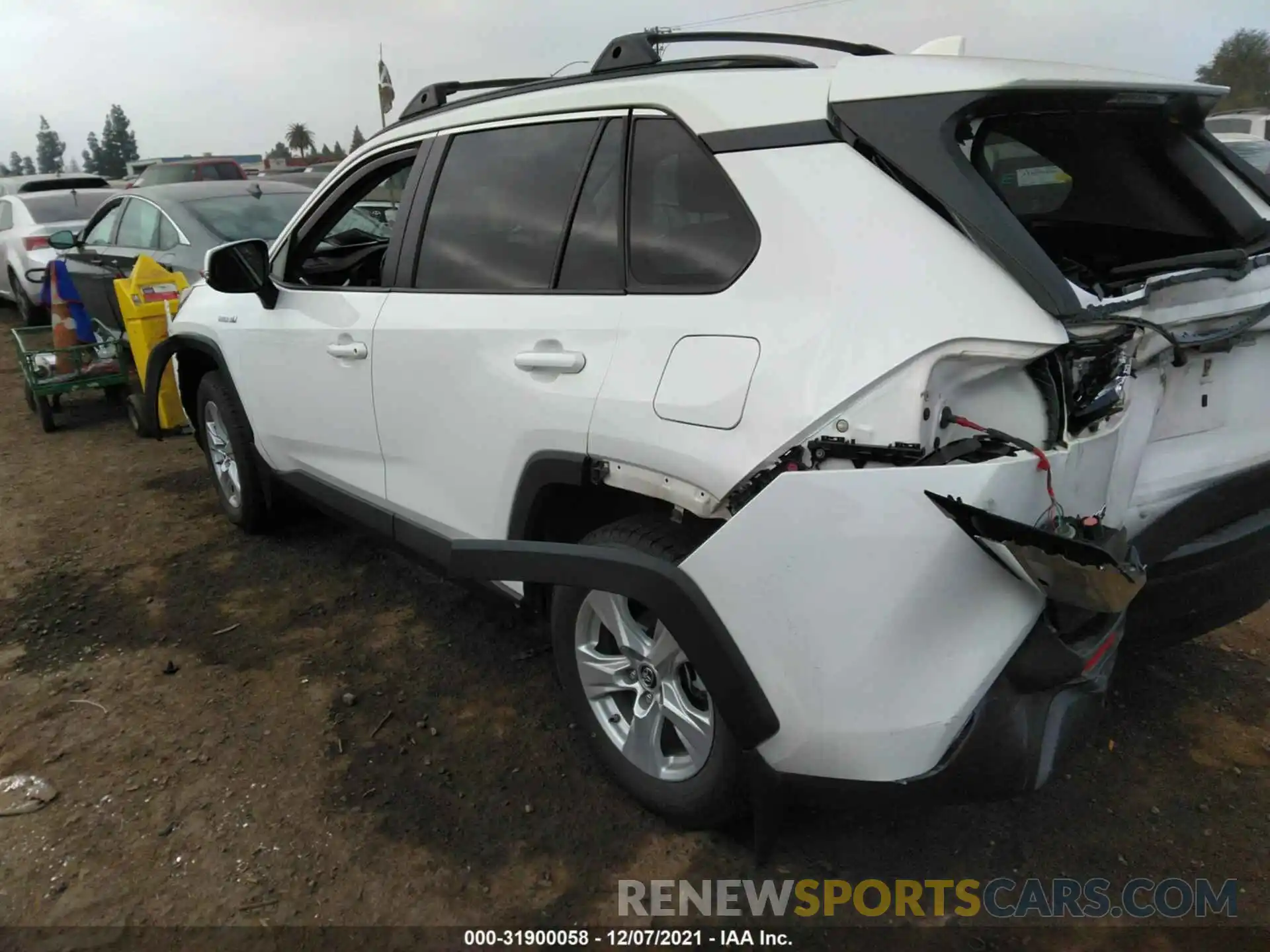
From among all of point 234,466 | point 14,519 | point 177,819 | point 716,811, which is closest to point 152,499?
point 14,519

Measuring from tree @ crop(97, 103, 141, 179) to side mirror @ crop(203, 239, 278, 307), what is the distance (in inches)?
3576

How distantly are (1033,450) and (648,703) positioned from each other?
119 centimetres

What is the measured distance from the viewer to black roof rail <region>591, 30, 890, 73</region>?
97.6 inches

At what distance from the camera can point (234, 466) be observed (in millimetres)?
4316

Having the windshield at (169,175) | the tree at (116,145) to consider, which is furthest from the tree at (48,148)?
the windshield at (169,175)

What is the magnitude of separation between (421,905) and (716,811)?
0.76 metres

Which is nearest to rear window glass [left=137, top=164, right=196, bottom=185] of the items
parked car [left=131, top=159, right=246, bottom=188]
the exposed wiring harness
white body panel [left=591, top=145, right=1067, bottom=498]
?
parked car [left=131, top=159, right=246, bottom=188]

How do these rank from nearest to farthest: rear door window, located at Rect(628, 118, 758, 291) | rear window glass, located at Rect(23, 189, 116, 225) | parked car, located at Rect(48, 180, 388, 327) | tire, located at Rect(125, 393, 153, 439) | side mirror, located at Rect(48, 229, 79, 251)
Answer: rear door window, located at Rect(628, 118, 758, 291) < tire, located at Rect(125, 393, 153, 439) < parked car, located at Rect(48, 180, 388, 327) < side mirror, located at Rect(48, 229, 79, 251) < rear window glass, located at Rect(23, 189, 116, 225)

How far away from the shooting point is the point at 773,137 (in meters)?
2.03

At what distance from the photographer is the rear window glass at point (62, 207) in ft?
33.7

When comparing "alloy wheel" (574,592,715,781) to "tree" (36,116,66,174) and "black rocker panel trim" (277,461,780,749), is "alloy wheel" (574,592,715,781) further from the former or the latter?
Result: "tree" (36,116,66,174)

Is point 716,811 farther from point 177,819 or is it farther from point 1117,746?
point 177,819

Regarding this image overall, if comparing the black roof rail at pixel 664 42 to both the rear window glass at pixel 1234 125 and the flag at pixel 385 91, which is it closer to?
the flag at pixel 385 91

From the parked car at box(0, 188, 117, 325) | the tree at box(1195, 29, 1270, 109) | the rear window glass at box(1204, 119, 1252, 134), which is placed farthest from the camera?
the tree at box(1195, 29, 1270, 109)
